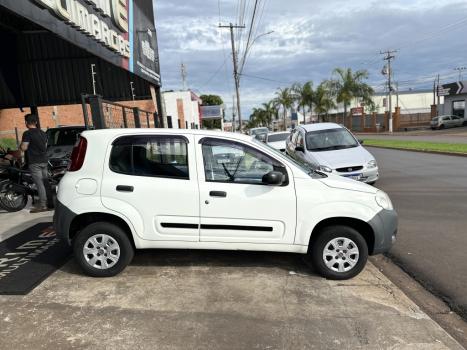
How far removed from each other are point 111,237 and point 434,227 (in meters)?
5.06

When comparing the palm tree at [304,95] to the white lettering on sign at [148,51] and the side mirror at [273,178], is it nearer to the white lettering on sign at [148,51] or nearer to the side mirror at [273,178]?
the white lettering on sign at [148,51]

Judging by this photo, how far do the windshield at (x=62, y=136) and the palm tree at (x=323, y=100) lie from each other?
45354 mm

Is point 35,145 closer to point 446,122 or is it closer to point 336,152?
point 336,152

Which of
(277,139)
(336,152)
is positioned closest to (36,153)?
(336,152)

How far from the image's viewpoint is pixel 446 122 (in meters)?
44.1

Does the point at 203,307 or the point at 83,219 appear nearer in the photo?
the point at 203,307

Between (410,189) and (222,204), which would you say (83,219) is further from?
(410,189)

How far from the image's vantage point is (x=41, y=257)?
555 cm

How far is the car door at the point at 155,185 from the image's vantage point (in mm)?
4703

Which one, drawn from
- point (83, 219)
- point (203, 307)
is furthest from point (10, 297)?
point (203, 307)

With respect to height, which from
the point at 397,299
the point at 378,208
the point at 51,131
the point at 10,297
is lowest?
the point at 397,299

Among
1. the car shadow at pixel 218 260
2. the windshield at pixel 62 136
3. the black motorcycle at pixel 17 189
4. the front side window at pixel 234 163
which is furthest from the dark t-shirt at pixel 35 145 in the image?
the front side window at pixel 234 163

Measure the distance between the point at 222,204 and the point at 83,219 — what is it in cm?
170

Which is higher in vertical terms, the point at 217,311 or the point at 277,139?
the point at 277,139
